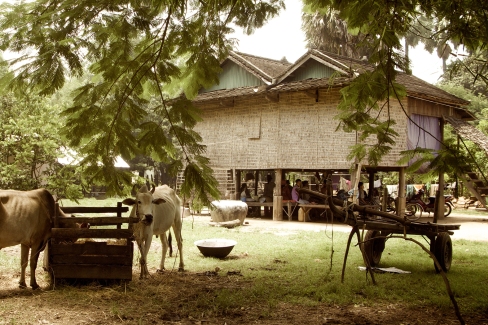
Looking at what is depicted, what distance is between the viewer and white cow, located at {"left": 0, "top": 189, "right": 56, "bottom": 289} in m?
6.87

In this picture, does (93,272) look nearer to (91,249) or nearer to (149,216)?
(91,249)

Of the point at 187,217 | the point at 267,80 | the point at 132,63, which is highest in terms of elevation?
the point at 267,80

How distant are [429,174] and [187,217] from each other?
14420mm

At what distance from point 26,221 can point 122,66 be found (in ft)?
9.48

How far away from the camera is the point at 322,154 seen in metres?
18.2

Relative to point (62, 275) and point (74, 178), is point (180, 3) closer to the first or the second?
point (62, 275)

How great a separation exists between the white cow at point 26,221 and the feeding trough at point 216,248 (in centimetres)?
331

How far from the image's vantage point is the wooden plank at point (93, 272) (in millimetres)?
7082

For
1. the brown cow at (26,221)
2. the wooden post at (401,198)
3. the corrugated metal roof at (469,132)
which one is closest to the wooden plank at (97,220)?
the brown cow at (26,221)

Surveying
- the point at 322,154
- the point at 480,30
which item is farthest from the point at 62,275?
the point at 322,154

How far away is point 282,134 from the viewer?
19297mm

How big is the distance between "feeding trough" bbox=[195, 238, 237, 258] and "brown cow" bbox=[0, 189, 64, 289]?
10.5 feet

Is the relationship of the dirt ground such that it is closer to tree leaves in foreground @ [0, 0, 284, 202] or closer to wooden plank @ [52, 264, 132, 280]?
wooden plank @ [52, 264, 132, 280]

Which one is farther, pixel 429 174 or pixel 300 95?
Result: pixel 300 95
